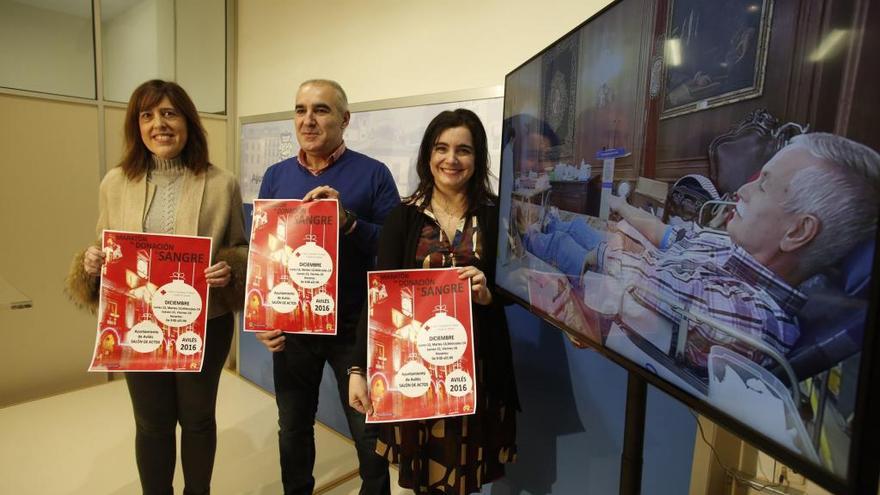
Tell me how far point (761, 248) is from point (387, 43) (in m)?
2.02

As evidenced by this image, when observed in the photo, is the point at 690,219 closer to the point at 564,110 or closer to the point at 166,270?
the point at 564,110

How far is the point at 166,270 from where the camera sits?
4.41ft

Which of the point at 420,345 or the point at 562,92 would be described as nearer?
the point at 562,92

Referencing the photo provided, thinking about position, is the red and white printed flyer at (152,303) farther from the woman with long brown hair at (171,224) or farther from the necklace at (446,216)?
the necklace at (446,216)

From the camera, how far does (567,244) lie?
94cm

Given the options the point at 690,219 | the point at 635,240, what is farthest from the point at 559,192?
the point at 690,219

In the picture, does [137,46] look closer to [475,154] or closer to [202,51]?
[202,51]

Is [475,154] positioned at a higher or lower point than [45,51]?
lower

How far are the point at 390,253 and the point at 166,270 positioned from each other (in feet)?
2.19

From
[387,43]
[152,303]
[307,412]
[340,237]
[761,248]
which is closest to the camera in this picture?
[761,248]

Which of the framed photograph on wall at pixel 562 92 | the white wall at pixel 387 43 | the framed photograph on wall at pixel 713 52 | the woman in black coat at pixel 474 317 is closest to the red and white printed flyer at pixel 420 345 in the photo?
the woman in black coat at pixel 474 317

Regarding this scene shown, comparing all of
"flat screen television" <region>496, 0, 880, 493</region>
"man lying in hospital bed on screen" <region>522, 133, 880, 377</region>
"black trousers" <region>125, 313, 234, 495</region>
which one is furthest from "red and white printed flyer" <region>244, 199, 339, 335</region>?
"man lying in hospital bed on screen" <region>522, 133, 880, 377</region>

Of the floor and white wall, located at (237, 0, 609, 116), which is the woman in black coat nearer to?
white wall, located at (237, 0, 609, 116)

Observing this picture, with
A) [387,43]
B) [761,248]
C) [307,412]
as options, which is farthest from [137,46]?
[761,248]
